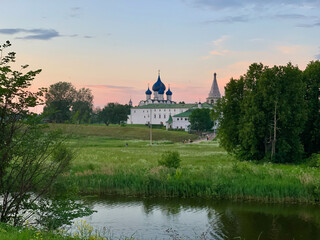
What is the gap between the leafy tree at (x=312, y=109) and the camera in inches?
1576

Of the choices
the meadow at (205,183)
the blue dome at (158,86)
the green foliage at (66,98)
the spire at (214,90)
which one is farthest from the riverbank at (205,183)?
the blue dome at (158,86)

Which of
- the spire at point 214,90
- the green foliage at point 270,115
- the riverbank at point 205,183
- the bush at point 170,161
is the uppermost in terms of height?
the spire at point 214,90

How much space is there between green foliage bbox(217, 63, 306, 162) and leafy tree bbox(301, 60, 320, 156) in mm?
1982

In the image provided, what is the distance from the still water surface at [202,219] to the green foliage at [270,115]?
1545 centimetres

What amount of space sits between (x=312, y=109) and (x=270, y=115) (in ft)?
16.2

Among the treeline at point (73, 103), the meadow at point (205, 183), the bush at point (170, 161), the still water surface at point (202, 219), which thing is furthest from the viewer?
the treeline at point (73, 103)

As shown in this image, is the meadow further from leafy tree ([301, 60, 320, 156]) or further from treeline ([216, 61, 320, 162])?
leafy tree ([301, 60, 320, 156])

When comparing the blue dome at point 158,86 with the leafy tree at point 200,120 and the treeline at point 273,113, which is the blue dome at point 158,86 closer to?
the leafy tree at point 200,120

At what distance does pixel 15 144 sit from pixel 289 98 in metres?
30.4

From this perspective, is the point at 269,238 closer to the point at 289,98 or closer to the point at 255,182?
the point at 255,182

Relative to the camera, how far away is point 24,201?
13.7 m

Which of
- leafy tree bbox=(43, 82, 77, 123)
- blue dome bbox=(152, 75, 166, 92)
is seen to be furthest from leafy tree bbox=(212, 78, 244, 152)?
blue dome bbox=(152, 75, 166, 92)

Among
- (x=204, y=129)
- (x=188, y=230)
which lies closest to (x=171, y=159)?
(x=188, y=230)

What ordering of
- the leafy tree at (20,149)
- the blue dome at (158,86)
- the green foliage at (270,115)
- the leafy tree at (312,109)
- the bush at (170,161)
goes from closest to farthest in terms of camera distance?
the leafy tree at (20,149) → the bush at (170,161) → the green foliage at (270,115) → the leafy tree at (312,109) → the blue dome at (158,86)
